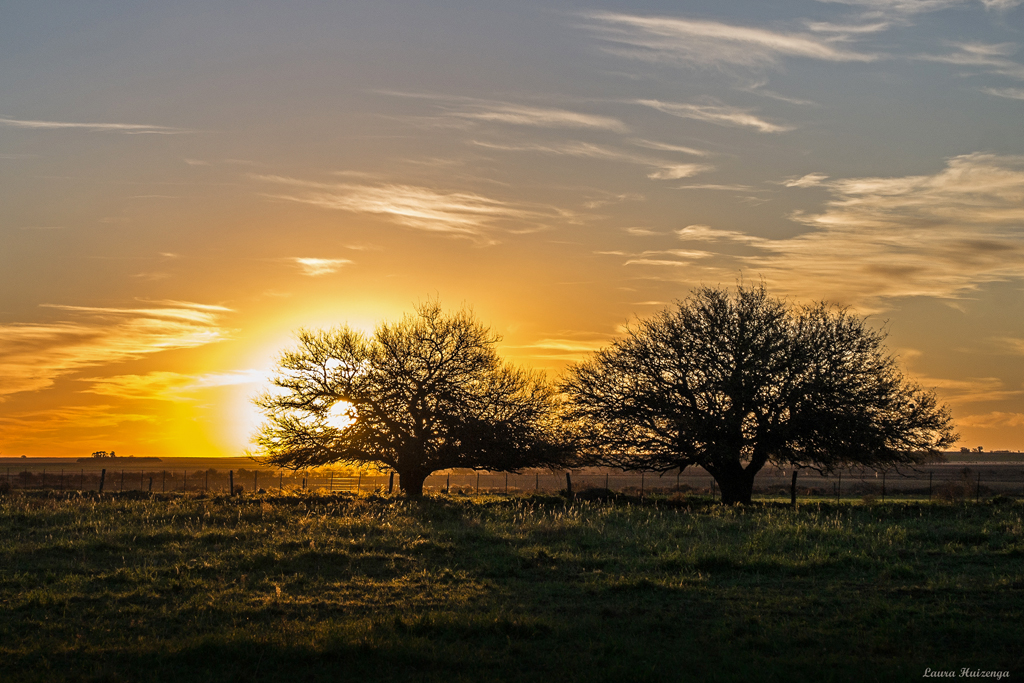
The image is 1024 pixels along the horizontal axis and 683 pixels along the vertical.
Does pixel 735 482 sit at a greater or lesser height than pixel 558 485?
greater

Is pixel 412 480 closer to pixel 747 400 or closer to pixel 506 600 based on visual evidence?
pixel 747 400

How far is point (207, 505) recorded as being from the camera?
29.0m

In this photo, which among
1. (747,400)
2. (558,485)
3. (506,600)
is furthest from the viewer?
(558,485)

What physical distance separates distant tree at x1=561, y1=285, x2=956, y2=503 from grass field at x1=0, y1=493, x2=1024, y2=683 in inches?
385

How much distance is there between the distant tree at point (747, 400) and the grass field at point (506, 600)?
9.79 m

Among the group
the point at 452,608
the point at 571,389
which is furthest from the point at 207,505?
the point at 452,608

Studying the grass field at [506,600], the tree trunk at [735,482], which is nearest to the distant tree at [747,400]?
the tree trunk at [735,482]

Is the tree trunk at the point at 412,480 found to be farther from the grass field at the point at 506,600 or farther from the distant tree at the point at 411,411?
the grass field at the point at 506,600

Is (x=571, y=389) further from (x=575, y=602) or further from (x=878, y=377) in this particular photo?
(x=575, y=602)

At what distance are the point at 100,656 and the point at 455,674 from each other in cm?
449

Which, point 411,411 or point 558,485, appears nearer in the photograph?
point 411,411

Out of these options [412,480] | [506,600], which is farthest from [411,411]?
[506,600]

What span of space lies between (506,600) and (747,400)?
→ 22726mm

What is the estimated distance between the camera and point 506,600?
44.1 ft
